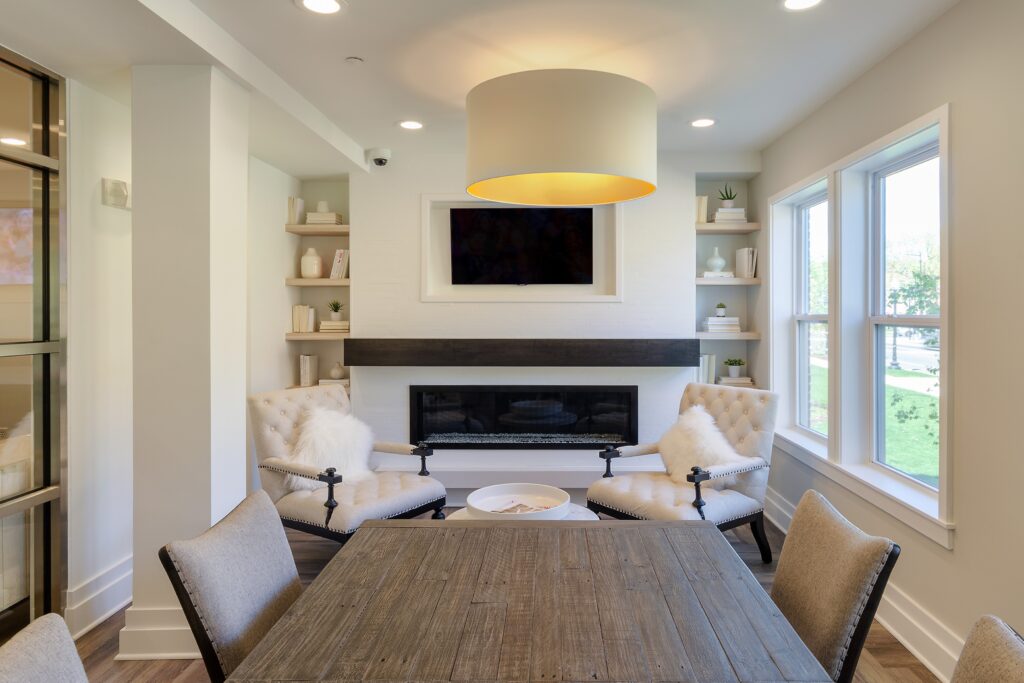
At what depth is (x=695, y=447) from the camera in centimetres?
339

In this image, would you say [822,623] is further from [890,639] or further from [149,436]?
[149,436]

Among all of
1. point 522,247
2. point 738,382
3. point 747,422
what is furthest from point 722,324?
point 522,247

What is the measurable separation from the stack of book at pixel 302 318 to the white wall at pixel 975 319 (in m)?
3.64

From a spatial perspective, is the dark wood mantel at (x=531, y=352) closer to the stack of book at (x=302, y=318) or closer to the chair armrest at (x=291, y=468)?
the stack of book at (x=302, y=318)

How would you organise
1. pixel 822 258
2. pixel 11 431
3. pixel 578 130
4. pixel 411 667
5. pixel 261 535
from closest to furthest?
1. pixel 411 667
2. pixel 261 535
3. pixel 578 130
4. pixel 11 431
5. pixel 822 258

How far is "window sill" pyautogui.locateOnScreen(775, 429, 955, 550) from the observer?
2.44m

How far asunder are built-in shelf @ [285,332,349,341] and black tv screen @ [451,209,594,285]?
874mm

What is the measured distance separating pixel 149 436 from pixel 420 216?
93.5 inches

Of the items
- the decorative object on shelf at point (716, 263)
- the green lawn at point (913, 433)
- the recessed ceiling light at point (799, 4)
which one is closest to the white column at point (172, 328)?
the recessed ceiling light at point (799, 4)

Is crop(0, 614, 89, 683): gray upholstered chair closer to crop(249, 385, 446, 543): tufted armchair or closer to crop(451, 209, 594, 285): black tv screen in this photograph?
crop(249, 385, 446, 543): tufted armchair

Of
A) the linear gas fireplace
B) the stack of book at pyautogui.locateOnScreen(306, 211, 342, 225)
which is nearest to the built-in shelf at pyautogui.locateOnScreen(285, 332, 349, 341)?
the linear gas fireplace

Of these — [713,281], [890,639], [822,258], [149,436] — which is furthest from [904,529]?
[149,436]

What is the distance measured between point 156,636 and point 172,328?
1.20 m

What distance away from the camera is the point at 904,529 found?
2.66m
